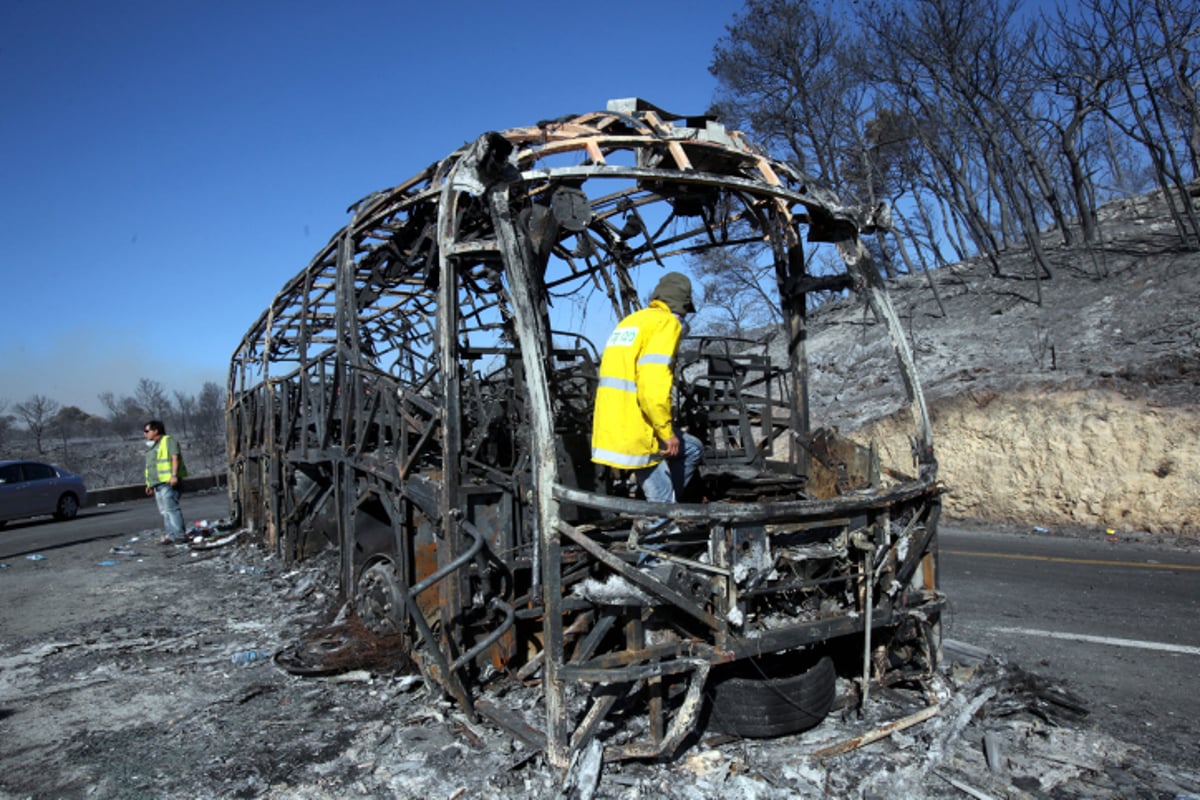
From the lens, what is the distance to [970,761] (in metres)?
3.50

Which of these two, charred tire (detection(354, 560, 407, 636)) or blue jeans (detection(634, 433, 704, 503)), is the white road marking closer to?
blue jeans (detection(634, 433, 704, 503))

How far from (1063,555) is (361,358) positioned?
7.67 m

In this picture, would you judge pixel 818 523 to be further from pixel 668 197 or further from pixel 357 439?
pixel 357 439

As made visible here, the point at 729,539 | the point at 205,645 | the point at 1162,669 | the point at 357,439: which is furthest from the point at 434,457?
the point at 1162,669

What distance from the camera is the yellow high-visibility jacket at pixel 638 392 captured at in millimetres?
3969

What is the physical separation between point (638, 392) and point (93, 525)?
16.1m

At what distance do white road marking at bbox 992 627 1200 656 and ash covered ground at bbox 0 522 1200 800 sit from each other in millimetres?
981

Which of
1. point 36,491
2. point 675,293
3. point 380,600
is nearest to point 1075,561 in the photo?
point 675,293

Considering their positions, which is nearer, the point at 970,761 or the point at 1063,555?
the point at 970,761

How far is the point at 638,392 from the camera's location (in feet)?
13.1

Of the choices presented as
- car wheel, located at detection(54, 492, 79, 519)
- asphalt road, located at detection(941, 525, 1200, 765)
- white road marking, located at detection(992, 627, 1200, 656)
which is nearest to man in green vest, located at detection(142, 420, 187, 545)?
car wheel, located at detection(54, 492, 79, 519)

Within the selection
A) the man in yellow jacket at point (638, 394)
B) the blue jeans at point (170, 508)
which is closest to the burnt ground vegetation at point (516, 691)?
the blue jeans at point (170, 508)

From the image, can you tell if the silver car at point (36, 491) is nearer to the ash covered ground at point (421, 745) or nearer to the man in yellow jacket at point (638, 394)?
the ash covered ground at point (421, 745)

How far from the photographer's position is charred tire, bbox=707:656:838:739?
3.70 meters
